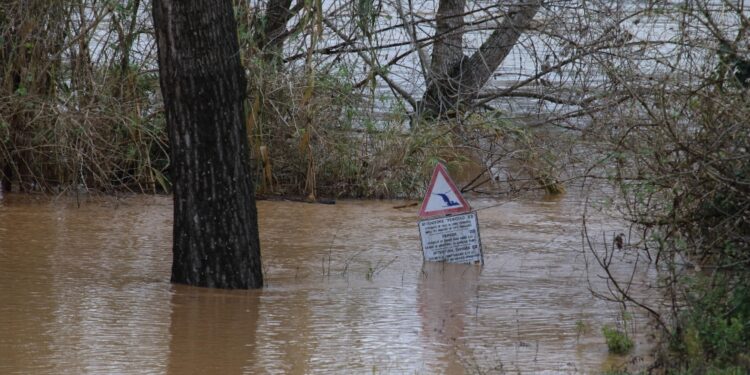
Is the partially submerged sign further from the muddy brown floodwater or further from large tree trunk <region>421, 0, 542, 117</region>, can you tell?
large tree trunk <region>421, 0, 542, 117</region>

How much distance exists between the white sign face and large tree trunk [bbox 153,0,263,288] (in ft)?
5.74

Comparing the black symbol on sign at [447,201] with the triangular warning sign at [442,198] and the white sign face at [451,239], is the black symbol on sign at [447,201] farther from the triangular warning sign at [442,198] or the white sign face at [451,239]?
the white sign face at [451,239]

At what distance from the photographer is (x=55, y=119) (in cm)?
1202

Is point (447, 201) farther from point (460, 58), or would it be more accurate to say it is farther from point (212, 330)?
point (460, 58)

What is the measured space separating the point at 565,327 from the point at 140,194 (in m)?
6.47

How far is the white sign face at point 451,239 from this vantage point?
9.59 m

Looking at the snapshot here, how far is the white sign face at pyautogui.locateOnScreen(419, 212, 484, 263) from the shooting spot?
31.5ft

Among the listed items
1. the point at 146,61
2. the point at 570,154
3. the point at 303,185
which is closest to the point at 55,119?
the point at 146,61

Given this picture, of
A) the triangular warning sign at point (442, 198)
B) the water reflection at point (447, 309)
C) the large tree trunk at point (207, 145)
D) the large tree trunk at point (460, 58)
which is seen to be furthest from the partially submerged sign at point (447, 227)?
the large tree trunk at point (460, 58)

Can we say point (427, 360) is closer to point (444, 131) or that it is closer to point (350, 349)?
point (350, 349)

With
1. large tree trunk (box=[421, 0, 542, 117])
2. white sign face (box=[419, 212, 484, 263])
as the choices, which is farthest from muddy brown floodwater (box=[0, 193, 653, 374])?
large tree trunk (box=[421, 0, 542, 117])

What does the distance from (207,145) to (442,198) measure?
7.64ft

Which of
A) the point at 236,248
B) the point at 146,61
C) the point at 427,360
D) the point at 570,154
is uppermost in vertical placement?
the point at 146,61

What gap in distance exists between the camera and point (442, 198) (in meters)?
9.73
